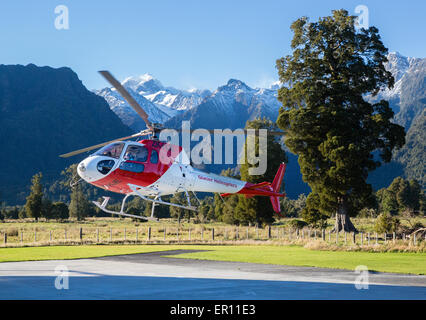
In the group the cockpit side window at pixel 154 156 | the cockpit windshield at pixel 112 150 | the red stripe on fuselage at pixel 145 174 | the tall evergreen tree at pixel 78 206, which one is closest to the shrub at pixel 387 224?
the red stripe on fuselage at pixel 145 174

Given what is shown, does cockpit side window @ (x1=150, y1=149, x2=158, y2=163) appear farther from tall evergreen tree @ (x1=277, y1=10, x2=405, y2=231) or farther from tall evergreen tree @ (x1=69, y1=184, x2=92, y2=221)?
tall evergreen tree @ (x1=69, y1=184, x2=92, y2=221)

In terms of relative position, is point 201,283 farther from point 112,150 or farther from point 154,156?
point 112,150

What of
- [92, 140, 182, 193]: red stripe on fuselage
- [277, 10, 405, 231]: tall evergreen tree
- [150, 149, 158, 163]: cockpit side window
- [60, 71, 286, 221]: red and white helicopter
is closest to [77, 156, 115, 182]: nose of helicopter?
[60, 71, 286, 221]: red and white helicopter

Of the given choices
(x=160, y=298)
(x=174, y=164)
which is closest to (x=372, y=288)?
(x=160, y=298)

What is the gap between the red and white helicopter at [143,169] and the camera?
66.8ft

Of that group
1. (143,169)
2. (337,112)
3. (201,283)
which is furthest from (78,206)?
(201,283)

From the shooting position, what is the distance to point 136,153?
21.1 meters

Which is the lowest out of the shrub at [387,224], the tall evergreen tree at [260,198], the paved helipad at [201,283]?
the paved helipad at [201,283]

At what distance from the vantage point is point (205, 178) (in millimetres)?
23359

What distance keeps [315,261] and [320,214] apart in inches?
787

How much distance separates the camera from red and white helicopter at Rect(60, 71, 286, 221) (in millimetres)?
20359

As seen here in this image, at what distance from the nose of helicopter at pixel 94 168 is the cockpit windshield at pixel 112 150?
30 cm

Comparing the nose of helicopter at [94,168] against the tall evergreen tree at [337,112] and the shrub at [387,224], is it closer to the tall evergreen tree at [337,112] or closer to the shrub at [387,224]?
the tall evergreen tree at [337,112]
